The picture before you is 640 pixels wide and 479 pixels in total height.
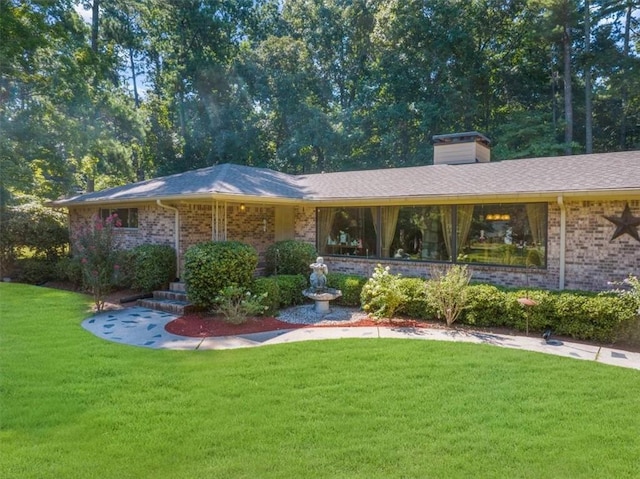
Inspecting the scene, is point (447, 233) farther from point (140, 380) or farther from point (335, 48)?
point (335, 48)

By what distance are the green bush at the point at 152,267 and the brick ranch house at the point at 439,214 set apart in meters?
0.28

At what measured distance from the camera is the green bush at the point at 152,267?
400 inches

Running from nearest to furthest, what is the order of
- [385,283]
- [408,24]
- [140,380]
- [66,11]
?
[140,380] → [385,283] → [66,11] → [408,24]

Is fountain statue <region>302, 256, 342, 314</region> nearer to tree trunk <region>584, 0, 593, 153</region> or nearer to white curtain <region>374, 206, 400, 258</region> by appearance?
white curtain <region>374, 206, 400, 258</region>

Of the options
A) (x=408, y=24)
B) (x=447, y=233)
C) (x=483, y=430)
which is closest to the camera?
(x=483, y=430)

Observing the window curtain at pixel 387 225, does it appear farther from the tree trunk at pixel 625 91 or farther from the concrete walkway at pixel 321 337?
the tree trunk at pixel 625 91

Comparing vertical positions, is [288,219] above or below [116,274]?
above

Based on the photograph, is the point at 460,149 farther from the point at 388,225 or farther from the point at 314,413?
the point at 314,413

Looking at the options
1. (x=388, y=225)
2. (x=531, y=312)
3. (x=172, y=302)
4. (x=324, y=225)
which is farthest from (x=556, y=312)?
(x=172, y=302)

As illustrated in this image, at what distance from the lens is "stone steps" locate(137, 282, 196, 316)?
895cm

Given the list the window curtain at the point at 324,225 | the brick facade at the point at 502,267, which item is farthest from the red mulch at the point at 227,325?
the window curtain at the point at 324,225

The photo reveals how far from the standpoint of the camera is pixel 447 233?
10203mm

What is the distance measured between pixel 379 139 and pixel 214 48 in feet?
39.9

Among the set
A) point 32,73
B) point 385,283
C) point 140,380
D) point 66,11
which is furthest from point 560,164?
point 66,11
